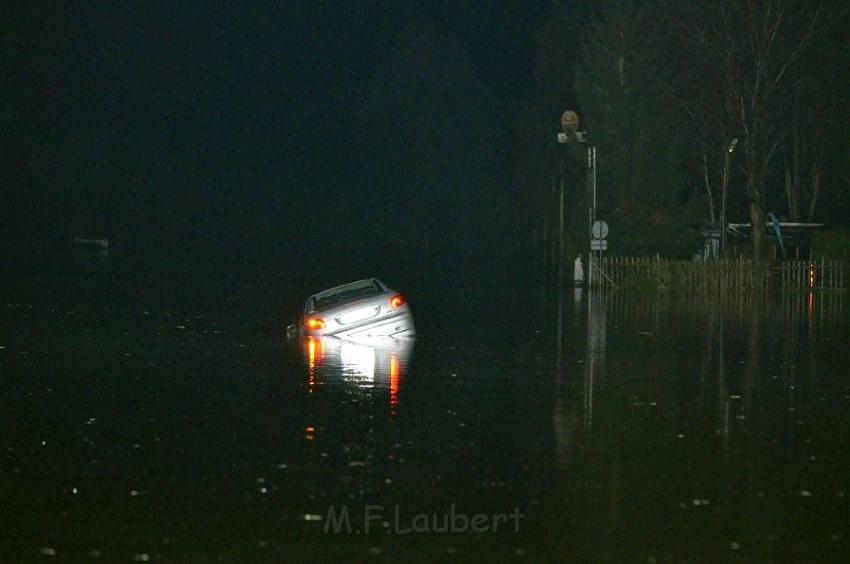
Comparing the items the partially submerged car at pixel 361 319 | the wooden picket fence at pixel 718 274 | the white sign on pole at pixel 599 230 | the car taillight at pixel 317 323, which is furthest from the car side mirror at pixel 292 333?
the white sign on pole at pixel 599 230

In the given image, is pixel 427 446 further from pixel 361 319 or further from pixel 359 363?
pixel 361 319

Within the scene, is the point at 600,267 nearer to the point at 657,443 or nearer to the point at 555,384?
the point at 555,384

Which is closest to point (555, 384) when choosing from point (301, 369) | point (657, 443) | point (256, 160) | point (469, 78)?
point (301, 369)

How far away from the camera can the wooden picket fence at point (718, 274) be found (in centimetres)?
4038

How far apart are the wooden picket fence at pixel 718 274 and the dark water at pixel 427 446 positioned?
14.8m

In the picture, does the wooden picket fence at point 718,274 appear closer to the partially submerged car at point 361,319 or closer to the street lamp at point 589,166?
the street lamp at point 589,166

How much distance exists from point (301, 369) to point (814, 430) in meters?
7.92

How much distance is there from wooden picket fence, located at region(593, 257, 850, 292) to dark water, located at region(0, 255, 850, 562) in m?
14.8

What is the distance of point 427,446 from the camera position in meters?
12.3

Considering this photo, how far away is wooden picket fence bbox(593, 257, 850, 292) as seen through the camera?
40.4 meters

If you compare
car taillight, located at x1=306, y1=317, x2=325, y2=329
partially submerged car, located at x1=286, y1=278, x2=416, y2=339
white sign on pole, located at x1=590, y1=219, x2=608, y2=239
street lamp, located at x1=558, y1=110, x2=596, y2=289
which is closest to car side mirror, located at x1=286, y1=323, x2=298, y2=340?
partially submerged car, located at x1=286, y1=278, x2=416, y2=339

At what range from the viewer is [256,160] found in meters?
174

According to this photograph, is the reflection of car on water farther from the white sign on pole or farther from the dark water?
the white sign on pole

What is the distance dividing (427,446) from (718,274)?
29.3 m
